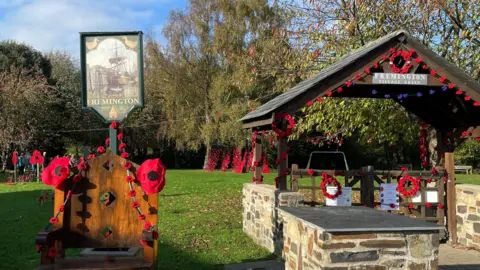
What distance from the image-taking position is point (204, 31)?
27594 mm

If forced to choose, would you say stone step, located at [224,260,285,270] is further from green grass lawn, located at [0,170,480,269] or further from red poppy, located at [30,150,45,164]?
red poppy, located at [30,150,45,164]

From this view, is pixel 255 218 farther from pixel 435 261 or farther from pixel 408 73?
pixel 435 261

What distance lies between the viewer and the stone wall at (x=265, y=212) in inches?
265

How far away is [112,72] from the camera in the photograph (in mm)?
5184

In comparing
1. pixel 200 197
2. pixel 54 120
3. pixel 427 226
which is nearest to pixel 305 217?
pixel 427 226

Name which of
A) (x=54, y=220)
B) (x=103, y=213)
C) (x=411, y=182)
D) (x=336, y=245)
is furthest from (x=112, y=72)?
(x=411, y=182)

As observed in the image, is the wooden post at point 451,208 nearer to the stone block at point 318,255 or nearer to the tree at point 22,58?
the stone block at point 318,255

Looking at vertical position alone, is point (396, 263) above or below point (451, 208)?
above

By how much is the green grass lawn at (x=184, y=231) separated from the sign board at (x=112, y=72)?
2591 millimetres

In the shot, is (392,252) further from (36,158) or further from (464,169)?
(464,169)

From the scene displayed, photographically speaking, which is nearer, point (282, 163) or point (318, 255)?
point (318, 255)

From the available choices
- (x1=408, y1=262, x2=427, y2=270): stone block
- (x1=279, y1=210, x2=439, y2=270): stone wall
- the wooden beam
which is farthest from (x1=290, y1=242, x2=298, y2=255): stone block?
the wooden beam

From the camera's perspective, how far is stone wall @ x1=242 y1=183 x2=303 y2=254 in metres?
6.72

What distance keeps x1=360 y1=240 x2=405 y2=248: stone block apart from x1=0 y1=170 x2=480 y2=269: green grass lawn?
3159 mm
